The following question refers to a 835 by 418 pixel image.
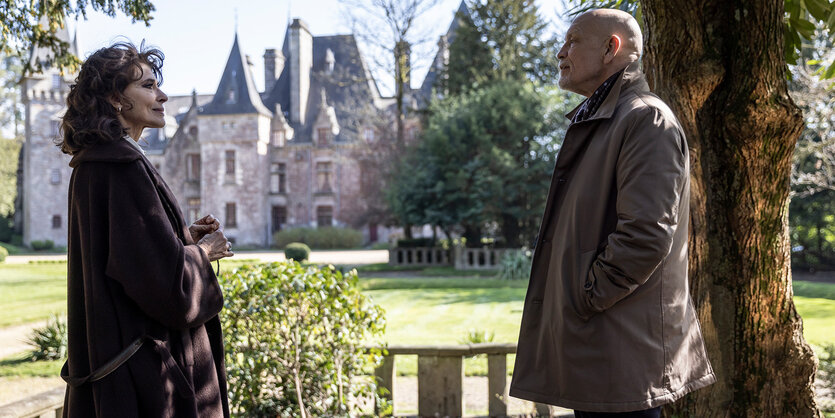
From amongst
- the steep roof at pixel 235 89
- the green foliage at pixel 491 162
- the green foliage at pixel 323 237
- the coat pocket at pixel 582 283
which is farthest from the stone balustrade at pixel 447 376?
the steep roof at pixel 235 89

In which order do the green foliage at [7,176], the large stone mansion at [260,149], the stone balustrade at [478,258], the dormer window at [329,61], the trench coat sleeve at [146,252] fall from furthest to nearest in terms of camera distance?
the dormer window at [329,61] → the large stone mansion at [260,149] → the green foliage at [7,176] → the stone balustrade at [478,258] → the trench coat sleeve at [146,252]

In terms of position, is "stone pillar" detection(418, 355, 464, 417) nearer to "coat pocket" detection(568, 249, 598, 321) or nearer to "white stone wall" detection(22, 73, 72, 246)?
"coat pocket" detection(568, 249, 598, 321)

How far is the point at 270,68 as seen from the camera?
1693 inches

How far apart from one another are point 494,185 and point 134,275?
17588 mm

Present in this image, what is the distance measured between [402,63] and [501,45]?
374 cm

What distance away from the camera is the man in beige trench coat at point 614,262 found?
6.13ft

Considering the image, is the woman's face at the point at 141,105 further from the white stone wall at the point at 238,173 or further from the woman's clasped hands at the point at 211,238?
the white stone wall at the point at 238,173

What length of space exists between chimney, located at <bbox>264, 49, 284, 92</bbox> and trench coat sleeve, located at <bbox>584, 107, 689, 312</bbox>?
42661mm

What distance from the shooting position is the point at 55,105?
42.9 metres

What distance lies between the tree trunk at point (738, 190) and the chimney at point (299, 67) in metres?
39.0

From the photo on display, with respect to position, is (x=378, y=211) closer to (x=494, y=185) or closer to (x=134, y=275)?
(x=494, y=185)

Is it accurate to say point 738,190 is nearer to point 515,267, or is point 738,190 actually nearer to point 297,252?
point 515,267

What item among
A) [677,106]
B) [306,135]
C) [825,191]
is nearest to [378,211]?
[306,135]

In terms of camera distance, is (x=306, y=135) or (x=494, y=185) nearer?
(x=494, y=185)
